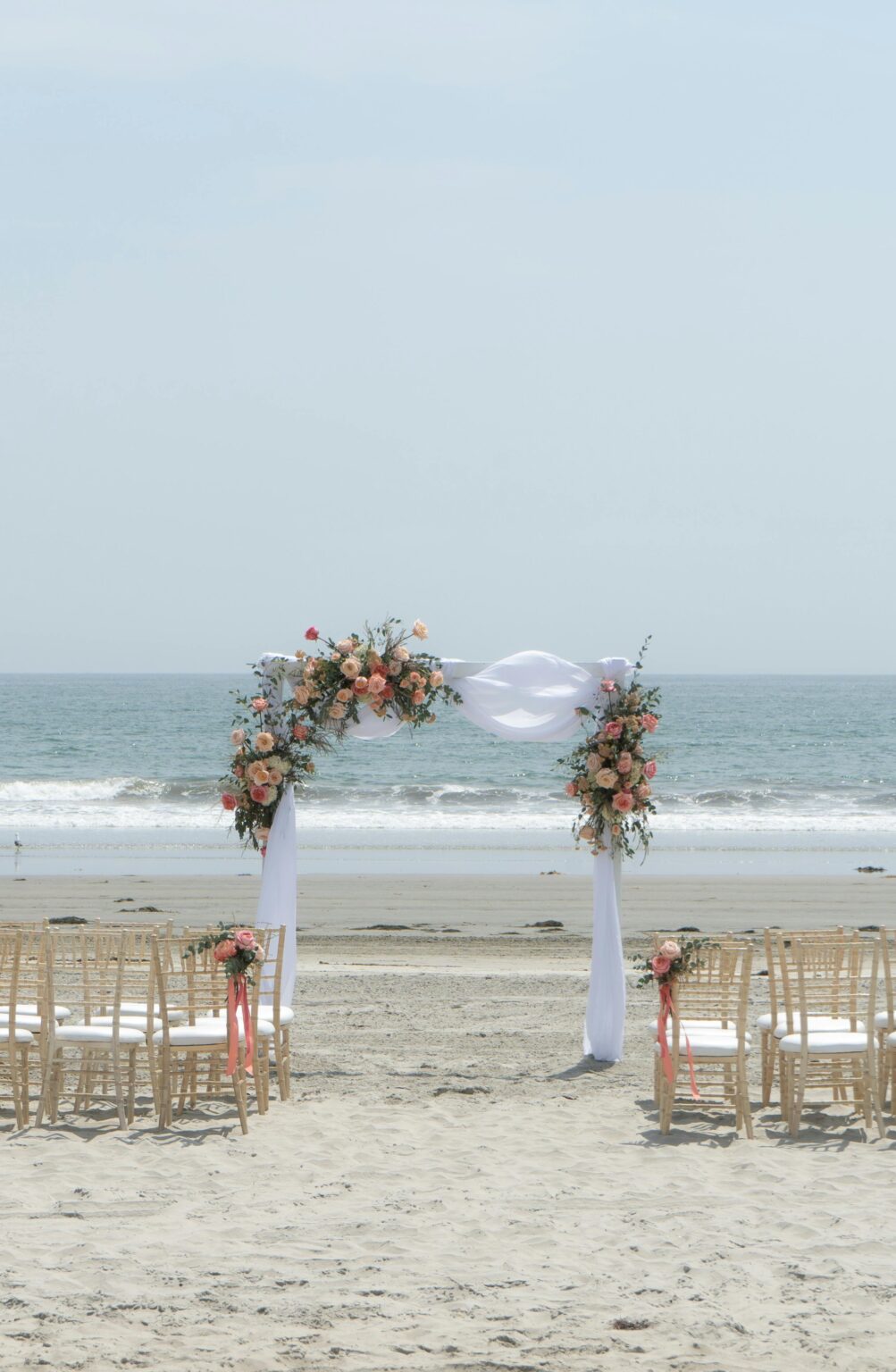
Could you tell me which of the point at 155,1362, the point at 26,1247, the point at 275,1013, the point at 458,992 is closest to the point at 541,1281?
the point at 155,1362

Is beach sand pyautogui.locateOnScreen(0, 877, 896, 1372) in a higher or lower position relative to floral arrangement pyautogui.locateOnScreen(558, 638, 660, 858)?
lower

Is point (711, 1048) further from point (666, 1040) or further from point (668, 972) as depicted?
point (668, 972)

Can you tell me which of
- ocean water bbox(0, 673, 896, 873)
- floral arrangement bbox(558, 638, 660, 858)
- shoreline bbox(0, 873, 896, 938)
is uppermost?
floral arrangement bbox(558, 638, 660, 858)

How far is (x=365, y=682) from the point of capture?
9.55 metres

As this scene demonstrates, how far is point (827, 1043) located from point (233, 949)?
310cm

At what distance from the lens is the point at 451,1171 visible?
6.53 meters

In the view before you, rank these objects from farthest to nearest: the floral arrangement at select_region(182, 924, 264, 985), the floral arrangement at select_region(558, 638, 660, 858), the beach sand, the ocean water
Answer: the ocean water < the floral arrangement at select_region(558, 638, 660, 858) < the floral arrangement at select_region(182, 924, 264, 985) < the beach sand

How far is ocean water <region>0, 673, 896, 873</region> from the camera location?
2173cm

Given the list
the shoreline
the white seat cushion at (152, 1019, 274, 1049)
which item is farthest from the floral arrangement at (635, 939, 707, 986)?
the shoreline

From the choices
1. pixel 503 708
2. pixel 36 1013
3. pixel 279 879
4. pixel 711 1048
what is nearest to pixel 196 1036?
pixel 36 1013

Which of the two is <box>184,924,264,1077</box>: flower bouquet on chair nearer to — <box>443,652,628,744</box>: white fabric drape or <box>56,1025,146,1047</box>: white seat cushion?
<box>56,1025,146,1047</box>: white seat cushion

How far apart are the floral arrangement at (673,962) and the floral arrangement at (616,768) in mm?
1929

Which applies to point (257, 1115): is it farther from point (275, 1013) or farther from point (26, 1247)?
point (26, 1247)

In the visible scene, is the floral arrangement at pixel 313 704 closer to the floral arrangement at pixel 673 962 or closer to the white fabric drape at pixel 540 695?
the white fabric drape at pixel 540 695
